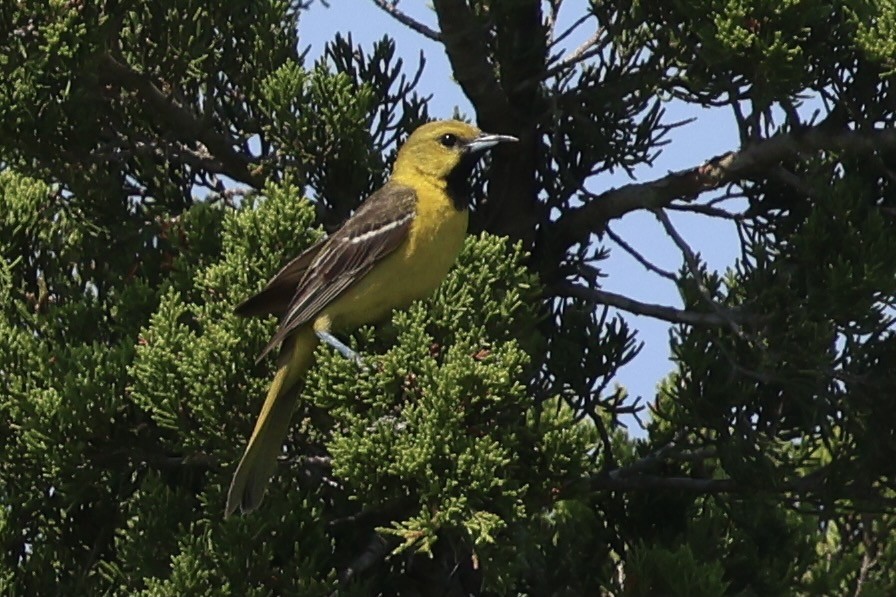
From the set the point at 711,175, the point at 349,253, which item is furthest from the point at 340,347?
the point at 711,175

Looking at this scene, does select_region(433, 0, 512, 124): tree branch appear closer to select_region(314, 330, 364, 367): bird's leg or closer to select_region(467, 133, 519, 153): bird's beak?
select_region(467, 133, 519, 153): bird's beak

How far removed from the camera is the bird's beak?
17.7 feet

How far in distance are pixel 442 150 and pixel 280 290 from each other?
85 cm

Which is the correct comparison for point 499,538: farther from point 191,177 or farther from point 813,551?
point 191,177

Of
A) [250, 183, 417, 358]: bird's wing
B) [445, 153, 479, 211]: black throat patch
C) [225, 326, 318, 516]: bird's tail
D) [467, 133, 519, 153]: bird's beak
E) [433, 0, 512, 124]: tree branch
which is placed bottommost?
[225, 326, 318, 516]: bird's tail

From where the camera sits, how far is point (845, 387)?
205 inches

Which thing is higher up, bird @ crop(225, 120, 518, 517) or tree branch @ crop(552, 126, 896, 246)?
tree branch @ crop(552, 126, 896, 246)

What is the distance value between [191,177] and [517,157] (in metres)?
1.08

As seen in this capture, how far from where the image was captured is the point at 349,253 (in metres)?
5.16

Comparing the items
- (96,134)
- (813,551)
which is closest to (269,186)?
(96,134)

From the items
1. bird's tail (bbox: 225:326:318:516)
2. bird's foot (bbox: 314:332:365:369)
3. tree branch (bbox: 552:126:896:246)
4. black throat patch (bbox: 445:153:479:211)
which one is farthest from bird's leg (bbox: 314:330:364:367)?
tree branch (bbox: 552:126:896:246)

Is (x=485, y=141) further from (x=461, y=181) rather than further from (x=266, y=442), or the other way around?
(x=266, y=442)

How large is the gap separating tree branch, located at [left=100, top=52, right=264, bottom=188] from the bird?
0.46 m

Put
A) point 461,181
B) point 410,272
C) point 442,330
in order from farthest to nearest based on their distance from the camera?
point 461,181 → point 410,272 → point 442,330
